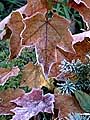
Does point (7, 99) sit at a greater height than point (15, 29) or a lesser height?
lesser

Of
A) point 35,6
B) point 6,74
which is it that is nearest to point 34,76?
point 6,74

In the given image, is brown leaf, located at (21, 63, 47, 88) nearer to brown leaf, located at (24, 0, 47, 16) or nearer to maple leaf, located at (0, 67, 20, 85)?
maple leaf, located at (0, 67, 20, 85)

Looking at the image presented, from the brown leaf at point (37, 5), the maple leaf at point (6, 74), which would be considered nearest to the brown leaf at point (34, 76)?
the maple leaf at point (6, 74)

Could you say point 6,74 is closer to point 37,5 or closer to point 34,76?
point 34,76

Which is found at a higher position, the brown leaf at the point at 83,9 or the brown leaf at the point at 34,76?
the brown leaf at the point at 83,9

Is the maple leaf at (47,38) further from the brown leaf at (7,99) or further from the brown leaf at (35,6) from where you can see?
the brown leaf at (7,99)

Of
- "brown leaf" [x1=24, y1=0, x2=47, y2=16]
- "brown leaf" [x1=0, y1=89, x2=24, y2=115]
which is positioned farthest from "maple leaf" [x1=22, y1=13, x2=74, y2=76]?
"brown leaf" [x1=0, y1=89, x2=24, y2=115]

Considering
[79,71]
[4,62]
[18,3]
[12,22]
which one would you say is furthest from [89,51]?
[18,3]
